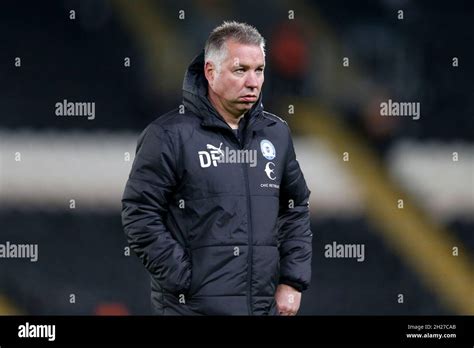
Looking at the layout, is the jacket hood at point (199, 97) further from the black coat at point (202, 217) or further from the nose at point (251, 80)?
the nose at point (251, 80)

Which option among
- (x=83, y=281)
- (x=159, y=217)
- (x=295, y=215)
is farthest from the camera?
(x=83, y=281)

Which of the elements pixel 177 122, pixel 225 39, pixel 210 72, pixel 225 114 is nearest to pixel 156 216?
pixel 177 122

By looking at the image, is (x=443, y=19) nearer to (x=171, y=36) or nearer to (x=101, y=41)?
(x=171, y=36)

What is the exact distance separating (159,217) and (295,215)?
54 centimetres

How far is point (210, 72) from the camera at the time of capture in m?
3.37

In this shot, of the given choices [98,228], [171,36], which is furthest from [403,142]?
[98,228]

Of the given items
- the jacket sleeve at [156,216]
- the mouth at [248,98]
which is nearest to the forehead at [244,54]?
the mouth at [248,98]

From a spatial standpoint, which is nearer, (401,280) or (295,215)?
(295,215)

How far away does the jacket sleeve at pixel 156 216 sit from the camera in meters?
3.21

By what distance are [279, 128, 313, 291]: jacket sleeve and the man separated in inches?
1.7

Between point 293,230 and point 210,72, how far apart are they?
2.11 feet

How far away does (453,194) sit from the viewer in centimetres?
502

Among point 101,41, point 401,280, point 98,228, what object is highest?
point 101,41

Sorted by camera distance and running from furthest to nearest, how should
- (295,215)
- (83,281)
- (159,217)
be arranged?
(83,281) → (295,215) → (159,217)
